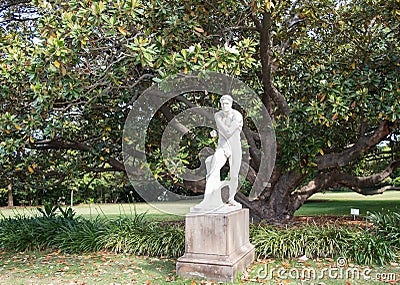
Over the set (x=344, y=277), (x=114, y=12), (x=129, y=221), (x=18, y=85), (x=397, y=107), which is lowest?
(x=344, y=277)

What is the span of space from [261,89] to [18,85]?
5.86 metres

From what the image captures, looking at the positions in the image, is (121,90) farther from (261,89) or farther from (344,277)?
(344,277)

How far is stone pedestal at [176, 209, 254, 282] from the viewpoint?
5773mm

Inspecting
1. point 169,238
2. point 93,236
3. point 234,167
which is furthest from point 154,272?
point 93,236

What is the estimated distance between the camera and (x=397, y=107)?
708 centimetres

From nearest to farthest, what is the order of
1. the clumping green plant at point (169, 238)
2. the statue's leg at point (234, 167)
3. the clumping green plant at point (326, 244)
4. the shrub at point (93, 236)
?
the statue's leg at point (234, 167) → the clumping green plant at point (326, 244) → the clumping green plant at point (169, 238) → the shrub at point (93, 236)

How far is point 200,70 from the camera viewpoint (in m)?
6.38

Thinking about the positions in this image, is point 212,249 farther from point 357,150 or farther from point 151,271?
point 357,150

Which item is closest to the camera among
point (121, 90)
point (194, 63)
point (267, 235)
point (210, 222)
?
point (210, 222)

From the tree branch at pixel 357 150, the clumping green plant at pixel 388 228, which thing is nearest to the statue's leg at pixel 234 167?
the clumping green plant at pixel 388 228

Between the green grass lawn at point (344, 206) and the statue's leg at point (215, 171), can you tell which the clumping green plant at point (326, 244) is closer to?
the statue's leg at point (215, 171)

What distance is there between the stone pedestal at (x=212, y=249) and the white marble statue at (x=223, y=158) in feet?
0.75

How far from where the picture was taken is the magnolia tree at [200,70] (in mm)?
6449

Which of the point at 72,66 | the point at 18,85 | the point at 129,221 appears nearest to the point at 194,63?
the point at 72,66
